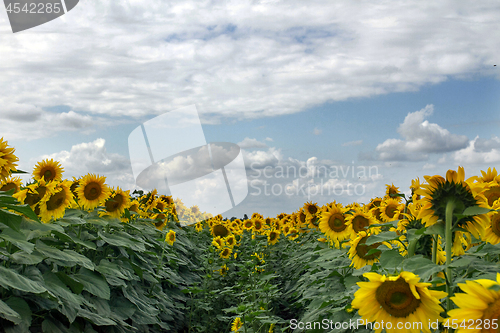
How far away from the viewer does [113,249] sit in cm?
562

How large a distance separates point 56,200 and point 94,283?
110 centimetres

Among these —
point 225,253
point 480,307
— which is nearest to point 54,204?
point 480,307

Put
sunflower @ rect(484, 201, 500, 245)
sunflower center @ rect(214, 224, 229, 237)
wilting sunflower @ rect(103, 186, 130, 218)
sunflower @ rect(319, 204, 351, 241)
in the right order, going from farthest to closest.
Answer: sunflower center @ rect(214, 224, 229, 237) → wilting sunflower @ rect(103, 186, 130, 218) → sunflower @ rect(319, 204, 351, 241) → sunflower @ rect(484, 201, 500, 245)

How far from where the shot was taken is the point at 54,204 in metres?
4.46

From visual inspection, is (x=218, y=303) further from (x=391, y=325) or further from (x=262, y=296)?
(x=391, y=325)

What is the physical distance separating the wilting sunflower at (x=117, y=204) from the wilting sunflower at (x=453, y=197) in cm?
463

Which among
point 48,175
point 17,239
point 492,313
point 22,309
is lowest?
point 22,309

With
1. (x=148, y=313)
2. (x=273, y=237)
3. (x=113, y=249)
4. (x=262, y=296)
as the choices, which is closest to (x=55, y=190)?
(x=113, y=249)

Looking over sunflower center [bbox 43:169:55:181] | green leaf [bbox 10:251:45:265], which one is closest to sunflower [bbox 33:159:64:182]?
sunflower center [bbox 43:169:55:181]

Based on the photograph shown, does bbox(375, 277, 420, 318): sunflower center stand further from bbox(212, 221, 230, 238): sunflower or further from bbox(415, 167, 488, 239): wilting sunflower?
bbox(212, 221, 230, 238): sunflower

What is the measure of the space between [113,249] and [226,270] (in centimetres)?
408

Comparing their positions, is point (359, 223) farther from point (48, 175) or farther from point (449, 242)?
point (48, 175)

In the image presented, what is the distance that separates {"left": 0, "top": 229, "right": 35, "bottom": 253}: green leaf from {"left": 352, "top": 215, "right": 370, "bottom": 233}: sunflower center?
3.42 metres

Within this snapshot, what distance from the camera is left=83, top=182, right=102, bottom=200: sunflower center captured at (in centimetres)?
552
